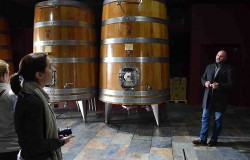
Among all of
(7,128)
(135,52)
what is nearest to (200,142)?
(135,52)

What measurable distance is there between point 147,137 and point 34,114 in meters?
3.19

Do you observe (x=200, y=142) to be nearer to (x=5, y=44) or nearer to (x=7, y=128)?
(x=7, y=128)

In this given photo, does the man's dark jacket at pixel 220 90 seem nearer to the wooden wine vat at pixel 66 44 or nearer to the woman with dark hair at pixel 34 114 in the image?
the wooden wine vat at pixel 66 44

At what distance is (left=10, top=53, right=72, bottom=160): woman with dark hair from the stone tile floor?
192 centimetres

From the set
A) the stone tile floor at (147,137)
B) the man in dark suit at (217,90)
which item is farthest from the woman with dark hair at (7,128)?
the man in dark suit at (217,90)

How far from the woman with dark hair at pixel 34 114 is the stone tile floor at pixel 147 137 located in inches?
75.6

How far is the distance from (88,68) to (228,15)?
16.5ft

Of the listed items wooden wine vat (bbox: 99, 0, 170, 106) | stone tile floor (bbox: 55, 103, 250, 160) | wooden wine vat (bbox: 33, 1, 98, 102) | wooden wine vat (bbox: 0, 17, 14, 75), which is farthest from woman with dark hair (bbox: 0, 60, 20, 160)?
wooden wine vat (bbox: 0, 17, 14, 75)

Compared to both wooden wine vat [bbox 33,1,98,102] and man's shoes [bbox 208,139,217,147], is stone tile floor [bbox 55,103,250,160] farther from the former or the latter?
wooden wine vat [bbox 33,1,98,102]

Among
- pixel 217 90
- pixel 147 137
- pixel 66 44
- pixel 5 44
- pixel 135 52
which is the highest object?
pixel 5 44

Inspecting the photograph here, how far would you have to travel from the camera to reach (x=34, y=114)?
1.75 m

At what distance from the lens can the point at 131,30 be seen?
16.3 ft

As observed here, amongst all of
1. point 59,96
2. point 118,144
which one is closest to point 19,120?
point 118,144

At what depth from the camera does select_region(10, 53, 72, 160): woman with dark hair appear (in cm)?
176
